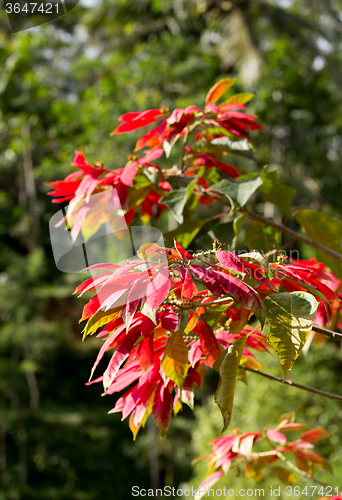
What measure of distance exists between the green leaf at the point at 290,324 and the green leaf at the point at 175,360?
74mm

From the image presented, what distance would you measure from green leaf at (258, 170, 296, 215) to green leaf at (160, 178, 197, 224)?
111 mm

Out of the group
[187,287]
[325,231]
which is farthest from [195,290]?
[325,231]

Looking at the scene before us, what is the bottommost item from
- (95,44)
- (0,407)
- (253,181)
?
(0,407)

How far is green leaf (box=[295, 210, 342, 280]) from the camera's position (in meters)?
0.52

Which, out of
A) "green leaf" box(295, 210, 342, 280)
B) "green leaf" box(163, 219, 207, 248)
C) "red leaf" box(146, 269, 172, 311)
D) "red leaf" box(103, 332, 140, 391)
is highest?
"red leaf" box(146, 269, 172, 311)

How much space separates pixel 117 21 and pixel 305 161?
7.87 ft

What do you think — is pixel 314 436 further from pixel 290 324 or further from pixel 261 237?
pixel 290 324

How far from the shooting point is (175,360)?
0.30 metres

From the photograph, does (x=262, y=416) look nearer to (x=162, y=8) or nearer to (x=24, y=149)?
(x=24, y=149)

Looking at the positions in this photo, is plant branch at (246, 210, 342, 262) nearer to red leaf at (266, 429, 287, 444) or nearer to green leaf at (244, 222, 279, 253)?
green leaf at (244, 222, 279, 253)

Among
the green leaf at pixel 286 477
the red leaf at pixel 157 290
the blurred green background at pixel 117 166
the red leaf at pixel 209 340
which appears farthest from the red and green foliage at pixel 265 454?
the blurred green background at pixel 117 166

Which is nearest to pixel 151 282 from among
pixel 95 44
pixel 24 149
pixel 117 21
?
pixel 24 149

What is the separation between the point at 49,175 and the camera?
3.53 meters

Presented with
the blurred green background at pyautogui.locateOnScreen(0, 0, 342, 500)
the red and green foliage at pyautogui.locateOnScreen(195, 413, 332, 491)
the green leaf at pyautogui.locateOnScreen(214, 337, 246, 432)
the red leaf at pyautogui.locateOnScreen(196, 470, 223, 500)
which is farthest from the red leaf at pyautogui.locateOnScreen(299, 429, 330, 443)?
the blurred green background at pyautogui.locateOnScreen(0, 0, 342, 500)
